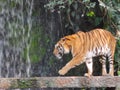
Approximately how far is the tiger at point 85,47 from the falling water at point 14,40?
1316 mm

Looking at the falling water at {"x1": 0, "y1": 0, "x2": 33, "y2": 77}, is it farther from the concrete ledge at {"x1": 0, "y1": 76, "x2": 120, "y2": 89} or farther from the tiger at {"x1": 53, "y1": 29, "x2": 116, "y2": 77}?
the concrete ledge at {"x1": 0, "y1": 76, "x2": 120, "y2": 89}

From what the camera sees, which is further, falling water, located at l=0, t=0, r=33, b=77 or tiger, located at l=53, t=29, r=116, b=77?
falling water, located at l=0, t=0, r=33, b=77

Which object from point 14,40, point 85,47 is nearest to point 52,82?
point 85,47

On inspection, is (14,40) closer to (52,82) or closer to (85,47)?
(85,47)

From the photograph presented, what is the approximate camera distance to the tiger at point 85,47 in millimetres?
4766

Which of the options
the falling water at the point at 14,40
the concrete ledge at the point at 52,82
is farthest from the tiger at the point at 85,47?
the falling water at the point at 14,40

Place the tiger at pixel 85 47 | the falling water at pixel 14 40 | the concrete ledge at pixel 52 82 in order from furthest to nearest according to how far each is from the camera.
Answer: the falling water at pixel 14 40
the tiger at pixel 85 47
the concrete ledge at pixel 52 82

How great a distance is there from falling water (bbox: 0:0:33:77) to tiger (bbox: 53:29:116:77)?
132 centimetres

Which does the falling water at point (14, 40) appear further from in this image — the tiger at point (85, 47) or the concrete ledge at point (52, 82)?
the concrete ledge at point (52, 82)

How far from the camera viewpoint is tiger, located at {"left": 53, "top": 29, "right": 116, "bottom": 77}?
15.6 feet

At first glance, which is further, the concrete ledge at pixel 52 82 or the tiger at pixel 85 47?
the tiger at pixel 85 47

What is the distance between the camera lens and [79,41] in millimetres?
4875

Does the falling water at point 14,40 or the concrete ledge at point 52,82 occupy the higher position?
the falling water at point 14,40

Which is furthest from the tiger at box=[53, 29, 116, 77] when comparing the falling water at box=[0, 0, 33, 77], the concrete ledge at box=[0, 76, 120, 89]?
the falling water at box=[0, 0, 33, 77]
